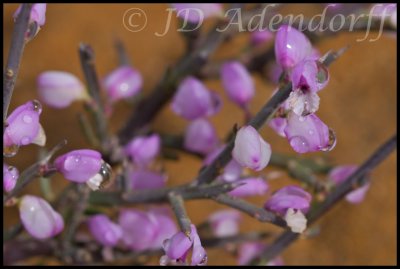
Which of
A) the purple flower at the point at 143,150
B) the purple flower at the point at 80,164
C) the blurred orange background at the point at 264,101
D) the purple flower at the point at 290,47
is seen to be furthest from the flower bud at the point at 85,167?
the blurred orange background at the point at 264,101

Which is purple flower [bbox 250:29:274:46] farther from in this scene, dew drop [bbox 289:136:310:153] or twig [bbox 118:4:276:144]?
dew drop [bbox 289:136:310:153]

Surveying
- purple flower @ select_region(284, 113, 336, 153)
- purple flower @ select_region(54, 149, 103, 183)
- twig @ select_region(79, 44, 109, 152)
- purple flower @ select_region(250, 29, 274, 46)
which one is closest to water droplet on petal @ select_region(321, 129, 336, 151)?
purple flower @ select_region(284, 113, 336, 153)

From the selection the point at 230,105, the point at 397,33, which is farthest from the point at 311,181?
the point at 230,105

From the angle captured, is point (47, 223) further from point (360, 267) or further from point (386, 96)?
point (386, 96)

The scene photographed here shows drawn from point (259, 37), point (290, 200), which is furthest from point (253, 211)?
point (259, 37)

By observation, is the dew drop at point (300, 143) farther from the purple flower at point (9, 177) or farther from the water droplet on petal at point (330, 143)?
the purple flower at point (9, 177)
